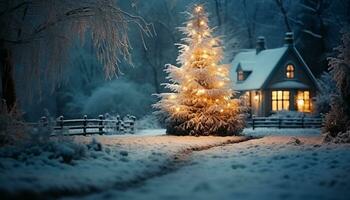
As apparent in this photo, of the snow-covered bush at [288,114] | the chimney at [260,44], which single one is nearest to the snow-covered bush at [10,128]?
the snow-covered bush at [288,114]

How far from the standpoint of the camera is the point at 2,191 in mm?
8547

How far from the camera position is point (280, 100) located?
148 ft

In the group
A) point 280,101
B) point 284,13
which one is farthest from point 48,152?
point 284,13

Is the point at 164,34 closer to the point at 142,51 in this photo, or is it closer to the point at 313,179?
the point at 142,51

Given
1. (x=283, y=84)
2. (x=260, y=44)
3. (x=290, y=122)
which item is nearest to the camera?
(x=290, y=122)

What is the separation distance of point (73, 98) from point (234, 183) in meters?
44.8

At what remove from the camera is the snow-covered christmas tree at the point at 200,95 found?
84.9 ft

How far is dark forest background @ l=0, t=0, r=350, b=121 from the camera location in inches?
2012

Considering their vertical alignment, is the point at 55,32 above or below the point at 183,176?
above

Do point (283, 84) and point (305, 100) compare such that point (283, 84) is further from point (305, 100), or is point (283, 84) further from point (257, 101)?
point (257, 101)

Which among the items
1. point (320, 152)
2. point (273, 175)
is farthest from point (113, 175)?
point (320, 152)

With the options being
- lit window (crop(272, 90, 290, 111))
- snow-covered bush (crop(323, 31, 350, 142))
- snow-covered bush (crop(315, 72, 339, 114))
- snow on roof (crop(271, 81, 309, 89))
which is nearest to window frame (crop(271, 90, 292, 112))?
lit window (crop(272, 90, 290, 111))

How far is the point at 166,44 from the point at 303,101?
17816 millimetres

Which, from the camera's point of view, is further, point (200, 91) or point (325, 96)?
point (325, 96)
